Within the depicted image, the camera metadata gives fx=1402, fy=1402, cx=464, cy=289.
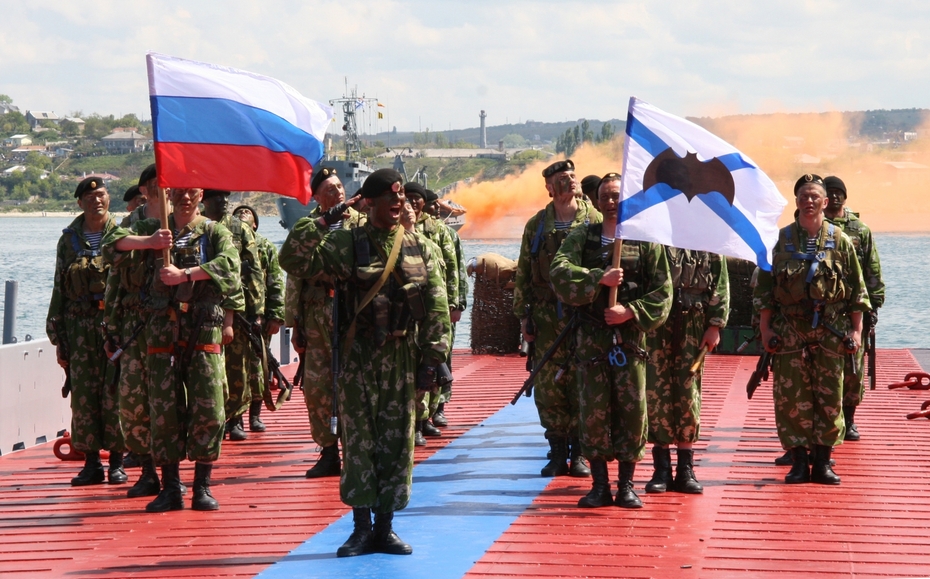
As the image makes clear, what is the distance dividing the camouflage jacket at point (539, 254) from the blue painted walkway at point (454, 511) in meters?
1.16

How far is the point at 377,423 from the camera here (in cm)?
718

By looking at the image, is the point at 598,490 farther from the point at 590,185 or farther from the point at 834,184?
the point at 834,184

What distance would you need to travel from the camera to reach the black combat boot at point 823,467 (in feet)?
30.2

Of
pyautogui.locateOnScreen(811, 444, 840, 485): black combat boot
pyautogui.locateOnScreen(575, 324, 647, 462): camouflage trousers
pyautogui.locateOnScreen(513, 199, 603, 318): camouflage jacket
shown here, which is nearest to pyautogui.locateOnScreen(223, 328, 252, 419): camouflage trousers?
pyautogui.locateOnScreen(513, 199, 603, 318): camouflage jacket

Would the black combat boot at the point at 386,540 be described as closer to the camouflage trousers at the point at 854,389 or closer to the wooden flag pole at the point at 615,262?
the wooden flag pole at the point at 615,262

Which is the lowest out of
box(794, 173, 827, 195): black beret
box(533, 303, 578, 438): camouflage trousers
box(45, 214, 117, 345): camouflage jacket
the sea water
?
the sea water

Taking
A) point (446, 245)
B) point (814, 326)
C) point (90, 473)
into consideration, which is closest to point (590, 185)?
point (446, 245)

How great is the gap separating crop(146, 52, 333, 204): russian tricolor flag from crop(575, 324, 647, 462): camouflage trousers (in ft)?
6.08

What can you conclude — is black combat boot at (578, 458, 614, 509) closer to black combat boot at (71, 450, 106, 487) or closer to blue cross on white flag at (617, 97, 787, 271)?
blue cross on white flag at (617, 97, 787, 271)

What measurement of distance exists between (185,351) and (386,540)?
6.25ft

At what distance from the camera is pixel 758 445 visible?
10.9 m

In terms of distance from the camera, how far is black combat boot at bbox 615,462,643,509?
27.1 feet

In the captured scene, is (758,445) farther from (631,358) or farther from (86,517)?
(86,517)

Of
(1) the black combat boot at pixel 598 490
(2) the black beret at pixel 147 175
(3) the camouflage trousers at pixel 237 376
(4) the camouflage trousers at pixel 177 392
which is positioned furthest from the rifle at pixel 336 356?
(3) the camouflage trousers at pixel 237 376
